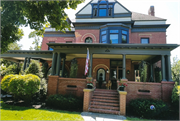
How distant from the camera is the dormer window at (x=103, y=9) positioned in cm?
1641

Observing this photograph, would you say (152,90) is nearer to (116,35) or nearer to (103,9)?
(116,35)

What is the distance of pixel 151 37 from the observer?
1553 cm

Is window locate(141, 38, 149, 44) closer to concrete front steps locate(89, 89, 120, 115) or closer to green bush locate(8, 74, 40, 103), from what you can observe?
concrete front steps locate(89, 89, 120, 115)

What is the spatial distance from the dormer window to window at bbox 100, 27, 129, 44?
2725mm

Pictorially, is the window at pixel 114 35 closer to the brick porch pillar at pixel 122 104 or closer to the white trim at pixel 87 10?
the white trim at pixel 87 10

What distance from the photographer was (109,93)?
10.5 m

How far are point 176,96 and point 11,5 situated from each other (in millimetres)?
11140

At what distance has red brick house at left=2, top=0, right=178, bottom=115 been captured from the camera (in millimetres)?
10742

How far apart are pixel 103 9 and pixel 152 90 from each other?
38.7 feet

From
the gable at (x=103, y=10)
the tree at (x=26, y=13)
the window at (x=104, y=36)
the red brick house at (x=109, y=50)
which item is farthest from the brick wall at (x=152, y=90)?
the gable at (x=103, y=10)

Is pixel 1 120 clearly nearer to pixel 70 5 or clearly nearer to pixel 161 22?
pixel 70 5

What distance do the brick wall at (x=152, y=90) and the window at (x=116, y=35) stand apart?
586 cm

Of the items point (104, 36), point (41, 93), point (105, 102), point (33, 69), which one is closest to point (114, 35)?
point (104, 36)

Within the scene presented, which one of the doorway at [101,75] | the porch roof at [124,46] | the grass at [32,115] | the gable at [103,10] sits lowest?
the grass at [32,115]
